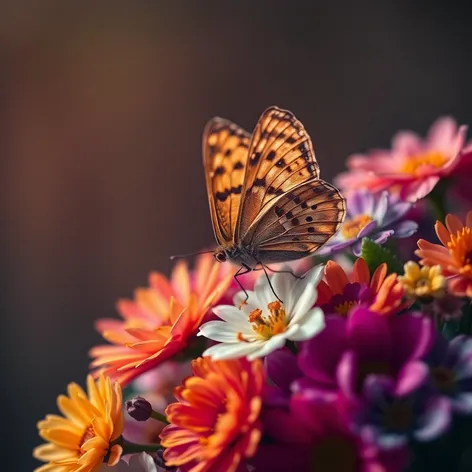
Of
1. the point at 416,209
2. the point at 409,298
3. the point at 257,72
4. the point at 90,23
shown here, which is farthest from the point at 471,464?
the point at 90,23

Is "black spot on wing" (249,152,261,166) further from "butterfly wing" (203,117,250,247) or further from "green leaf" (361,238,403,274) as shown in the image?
"green leaf" (361,238,403,274)

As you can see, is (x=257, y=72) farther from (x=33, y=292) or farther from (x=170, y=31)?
(x=33, y=292)

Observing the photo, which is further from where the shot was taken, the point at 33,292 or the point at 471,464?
the point at 33,292

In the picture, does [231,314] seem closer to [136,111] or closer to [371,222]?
[371,222]

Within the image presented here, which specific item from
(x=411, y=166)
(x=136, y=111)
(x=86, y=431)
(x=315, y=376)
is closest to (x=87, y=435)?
(x=86, y=431)

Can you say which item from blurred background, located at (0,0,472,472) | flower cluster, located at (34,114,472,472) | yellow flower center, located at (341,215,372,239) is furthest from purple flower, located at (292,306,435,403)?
blurred background, located at (0,0,472,472)

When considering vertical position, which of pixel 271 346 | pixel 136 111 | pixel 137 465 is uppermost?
pixel 136 111
